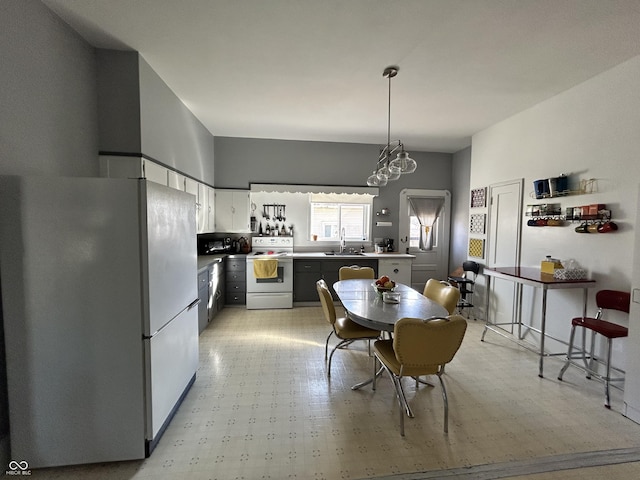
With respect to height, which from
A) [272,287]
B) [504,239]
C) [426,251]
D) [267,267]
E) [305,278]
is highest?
[504,239]

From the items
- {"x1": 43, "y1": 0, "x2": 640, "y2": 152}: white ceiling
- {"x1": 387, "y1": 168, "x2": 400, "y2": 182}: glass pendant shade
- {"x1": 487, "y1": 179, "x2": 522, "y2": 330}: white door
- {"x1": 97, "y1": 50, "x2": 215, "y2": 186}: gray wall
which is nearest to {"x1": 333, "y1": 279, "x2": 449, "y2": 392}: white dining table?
{"x1": 387, "y1": 168, "x2": 400, "y2": 182}: glass pendant shade

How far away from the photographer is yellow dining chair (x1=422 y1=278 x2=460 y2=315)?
2.51 metres

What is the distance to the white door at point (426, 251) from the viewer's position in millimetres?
5398

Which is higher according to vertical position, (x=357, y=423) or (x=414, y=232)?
→ (x=414, y=232)

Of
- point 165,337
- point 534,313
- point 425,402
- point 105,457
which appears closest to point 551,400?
Answer: point 425,402

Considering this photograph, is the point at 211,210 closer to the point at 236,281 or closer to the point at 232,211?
the point at 232,211

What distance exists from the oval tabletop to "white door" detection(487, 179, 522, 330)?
72.3 inches

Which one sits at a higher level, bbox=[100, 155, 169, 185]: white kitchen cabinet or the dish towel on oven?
bbox=[100, 155, 169, 185]: white kitchen cabinet

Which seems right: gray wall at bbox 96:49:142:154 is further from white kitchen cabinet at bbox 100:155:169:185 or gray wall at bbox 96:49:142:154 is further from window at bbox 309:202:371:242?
window at bbox 309:202:371:242

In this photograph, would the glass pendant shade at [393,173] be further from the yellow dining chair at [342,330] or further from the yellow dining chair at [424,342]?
the yellow dining chair at [424,342]

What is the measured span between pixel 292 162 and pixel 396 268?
8.55 feet

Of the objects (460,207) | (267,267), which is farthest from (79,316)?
(460,207)

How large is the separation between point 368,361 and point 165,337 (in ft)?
6.49

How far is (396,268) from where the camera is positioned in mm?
4812
